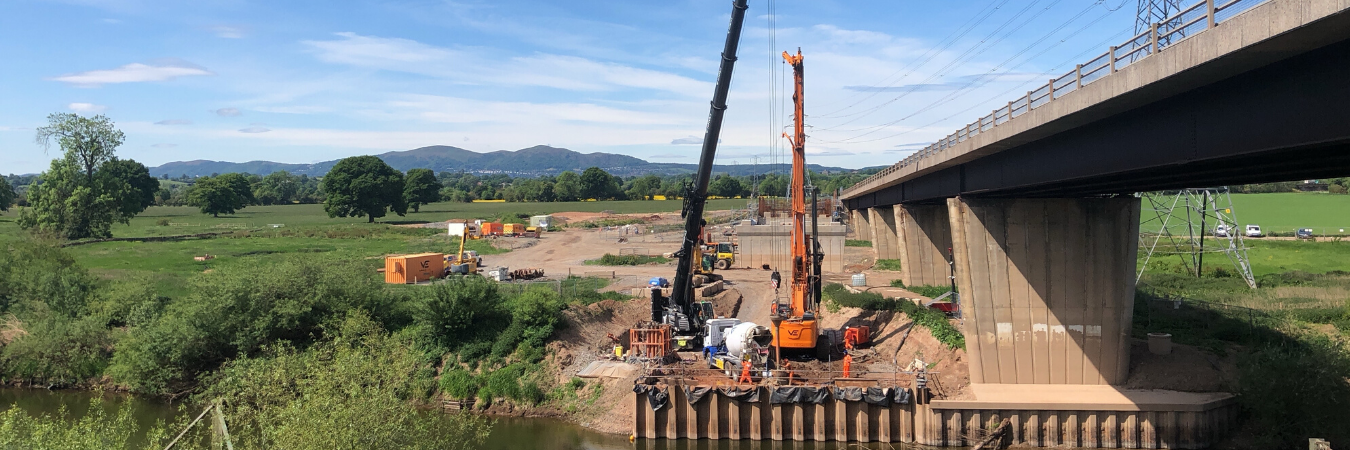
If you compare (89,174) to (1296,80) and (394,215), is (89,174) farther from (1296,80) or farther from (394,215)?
(1296,80)

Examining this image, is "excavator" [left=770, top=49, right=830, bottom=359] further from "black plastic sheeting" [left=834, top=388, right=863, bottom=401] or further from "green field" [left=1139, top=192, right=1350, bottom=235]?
"green field" [left=1139, top=192, right=1350, bottom=235]

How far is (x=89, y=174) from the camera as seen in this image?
312 ft

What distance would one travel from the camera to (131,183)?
141m

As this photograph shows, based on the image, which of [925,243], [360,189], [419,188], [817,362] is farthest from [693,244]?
[419,188]

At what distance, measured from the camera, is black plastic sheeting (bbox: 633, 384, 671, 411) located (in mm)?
29188

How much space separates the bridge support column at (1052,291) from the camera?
96.4 ft

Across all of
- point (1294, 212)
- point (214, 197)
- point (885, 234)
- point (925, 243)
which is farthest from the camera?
point (214, 197)

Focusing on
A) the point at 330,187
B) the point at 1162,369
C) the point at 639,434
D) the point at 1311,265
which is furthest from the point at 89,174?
the point at 1311,265

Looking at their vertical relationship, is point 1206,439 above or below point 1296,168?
below

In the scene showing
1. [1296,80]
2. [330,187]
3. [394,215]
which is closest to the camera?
[1296,80]

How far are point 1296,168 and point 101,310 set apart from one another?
48752mm

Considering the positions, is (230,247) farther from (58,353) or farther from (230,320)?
(230,320)

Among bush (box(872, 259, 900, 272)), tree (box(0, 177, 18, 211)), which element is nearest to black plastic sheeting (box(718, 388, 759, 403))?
bush (box(872, 259, 900, 272))

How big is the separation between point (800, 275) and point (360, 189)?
10670 centimetres
